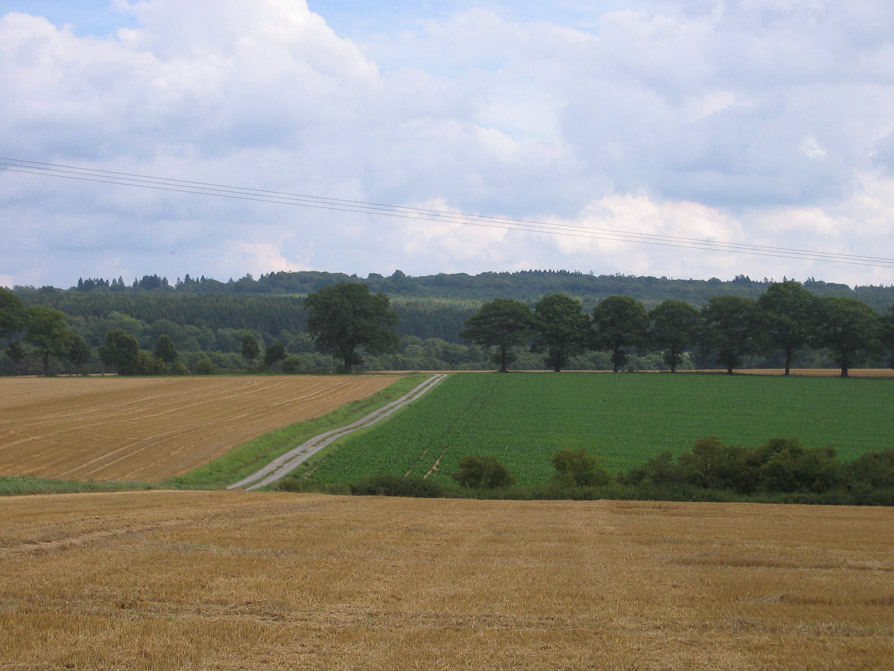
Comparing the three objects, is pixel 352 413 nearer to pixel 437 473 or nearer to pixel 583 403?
pixel 583 403

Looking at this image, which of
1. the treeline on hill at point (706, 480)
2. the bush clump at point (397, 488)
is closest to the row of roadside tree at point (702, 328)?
the treeline on hill at point (706, 480)

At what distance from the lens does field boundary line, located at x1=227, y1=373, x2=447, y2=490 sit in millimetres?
33312

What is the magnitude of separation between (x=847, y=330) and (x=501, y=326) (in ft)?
165

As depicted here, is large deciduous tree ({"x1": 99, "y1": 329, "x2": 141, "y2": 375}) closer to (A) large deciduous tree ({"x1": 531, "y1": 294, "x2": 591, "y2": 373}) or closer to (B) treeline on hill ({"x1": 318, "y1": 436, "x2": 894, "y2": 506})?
(A) large deciduous tree ({"x1": 531, "y1": 294, "x2": 591, "y2": 373})

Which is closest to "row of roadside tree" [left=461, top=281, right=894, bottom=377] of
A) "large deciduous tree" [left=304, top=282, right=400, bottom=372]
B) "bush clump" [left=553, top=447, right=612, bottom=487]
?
"large deciduous tree" [left=304, top=282, right=400, bottom=372]

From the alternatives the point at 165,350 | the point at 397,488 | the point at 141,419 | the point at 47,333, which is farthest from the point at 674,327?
the point at 397,488

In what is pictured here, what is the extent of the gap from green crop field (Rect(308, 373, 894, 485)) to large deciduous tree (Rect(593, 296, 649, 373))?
2252 cm

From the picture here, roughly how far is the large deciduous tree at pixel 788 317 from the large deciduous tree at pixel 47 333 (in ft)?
341

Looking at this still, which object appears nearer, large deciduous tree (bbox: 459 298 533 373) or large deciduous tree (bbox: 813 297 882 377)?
large deciduous tree (bbox: 813 297 882 377)

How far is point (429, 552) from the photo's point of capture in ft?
44.0

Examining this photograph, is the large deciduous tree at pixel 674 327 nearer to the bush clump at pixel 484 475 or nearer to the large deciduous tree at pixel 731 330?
the large deciduous tree at pixel 731 330

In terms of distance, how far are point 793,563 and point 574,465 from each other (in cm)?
1701

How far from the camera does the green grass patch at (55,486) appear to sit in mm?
23781

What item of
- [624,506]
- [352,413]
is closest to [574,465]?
[624,506]
